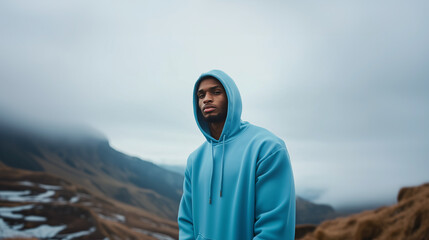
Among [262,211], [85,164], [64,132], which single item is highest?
[262,211]

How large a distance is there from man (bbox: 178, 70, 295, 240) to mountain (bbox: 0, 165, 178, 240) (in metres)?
14.2

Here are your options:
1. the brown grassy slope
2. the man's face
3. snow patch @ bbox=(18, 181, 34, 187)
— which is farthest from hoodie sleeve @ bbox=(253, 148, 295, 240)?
snow patch @ bbox=(18, 181, 34, 187)

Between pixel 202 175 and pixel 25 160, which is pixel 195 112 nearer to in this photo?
pixel 202 175

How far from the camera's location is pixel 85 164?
3875 cm

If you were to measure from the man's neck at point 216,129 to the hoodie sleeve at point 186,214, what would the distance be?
1.54ft

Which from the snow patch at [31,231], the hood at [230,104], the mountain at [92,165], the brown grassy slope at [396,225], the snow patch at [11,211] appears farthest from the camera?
the mountain at [92,165]

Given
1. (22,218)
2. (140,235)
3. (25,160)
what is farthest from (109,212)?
(25,160)

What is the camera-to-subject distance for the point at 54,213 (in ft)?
52.5

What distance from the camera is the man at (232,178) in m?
2.16

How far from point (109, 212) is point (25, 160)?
1293cm

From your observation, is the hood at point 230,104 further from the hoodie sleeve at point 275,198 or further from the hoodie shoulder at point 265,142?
the hoodie sleeve at point 275,198

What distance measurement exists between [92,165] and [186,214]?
137 feet

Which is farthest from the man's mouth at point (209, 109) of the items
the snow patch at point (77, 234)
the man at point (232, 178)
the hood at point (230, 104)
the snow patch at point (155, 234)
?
the snow patch at point (155, 234)

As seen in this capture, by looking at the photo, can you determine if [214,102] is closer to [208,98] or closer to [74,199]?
[208,98]
